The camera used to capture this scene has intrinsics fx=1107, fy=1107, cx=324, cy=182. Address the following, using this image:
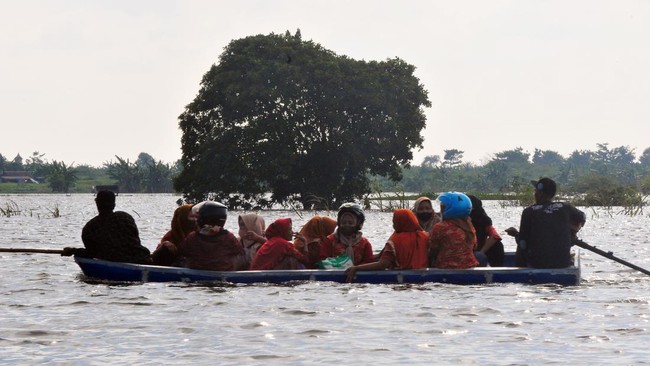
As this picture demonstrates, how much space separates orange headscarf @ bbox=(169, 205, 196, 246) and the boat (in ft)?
2.37

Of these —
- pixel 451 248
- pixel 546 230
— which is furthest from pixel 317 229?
pixel 546 230

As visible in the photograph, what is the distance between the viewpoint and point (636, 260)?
2239 cm

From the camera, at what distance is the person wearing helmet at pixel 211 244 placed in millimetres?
14594

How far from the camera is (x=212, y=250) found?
14.7 metres

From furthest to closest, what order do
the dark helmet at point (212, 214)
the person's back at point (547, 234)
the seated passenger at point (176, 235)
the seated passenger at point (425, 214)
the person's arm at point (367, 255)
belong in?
the seated passenger at point (425, 214)
the seated passenger at point (176, 235)
the person's arm at point (367, 255)
the dark helmet at point (212, 214)
the person's back at point (547, 234)

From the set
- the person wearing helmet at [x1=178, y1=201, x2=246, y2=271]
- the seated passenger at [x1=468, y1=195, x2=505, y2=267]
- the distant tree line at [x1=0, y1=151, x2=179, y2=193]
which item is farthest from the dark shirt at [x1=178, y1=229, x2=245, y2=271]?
the distant tree line at [x1=0, y1=151, x2=179, y2=193]

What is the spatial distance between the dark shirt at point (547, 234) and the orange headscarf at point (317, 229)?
2.54 metres

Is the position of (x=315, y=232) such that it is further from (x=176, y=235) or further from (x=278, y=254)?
(x=176, y=235)

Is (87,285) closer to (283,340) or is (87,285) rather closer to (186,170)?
(283,340)

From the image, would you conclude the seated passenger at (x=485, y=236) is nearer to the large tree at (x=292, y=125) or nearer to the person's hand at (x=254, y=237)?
the person's hand at (x=254, y=237)

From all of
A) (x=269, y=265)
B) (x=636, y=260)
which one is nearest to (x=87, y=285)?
(x=269, y=265)

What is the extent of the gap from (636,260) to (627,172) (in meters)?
113

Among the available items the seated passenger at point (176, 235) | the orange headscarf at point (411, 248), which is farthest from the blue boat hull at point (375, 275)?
the seated passenger at point (176, 235)

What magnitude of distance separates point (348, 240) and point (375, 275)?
0.61 meters
